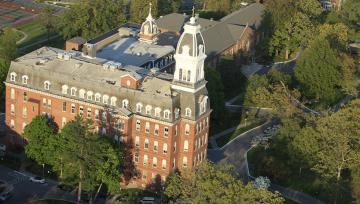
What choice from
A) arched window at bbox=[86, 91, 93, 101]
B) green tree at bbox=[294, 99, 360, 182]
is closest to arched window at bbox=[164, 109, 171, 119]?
arched window at bbox=[86, 91, 93, 101]

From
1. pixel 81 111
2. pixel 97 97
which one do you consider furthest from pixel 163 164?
pixel 81 111

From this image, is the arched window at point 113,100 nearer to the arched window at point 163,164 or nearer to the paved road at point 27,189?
the arched window at point 163,164

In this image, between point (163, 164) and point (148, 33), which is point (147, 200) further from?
point (148, 33)

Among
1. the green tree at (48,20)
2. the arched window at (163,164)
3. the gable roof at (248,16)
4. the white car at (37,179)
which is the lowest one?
the white car at (37,179)

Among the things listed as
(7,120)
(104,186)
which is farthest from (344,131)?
(7,120)

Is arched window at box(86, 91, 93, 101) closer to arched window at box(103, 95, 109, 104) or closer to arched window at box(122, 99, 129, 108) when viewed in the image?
arched window at box(103, 95, 109, 104)

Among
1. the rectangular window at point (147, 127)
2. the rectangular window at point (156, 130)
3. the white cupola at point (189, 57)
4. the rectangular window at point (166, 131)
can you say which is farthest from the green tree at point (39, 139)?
the white cupola at point (189, 57)
